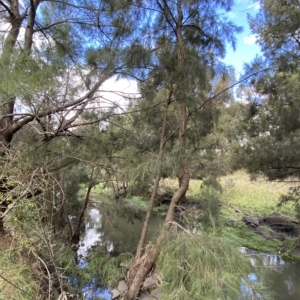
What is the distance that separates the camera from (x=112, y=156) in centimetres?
387

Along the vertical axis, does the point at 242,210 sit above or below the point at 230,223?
above

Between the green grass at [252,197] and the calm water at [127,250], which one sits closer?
the calm water at [127,250]

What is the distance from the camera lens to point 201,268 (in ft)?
7.28

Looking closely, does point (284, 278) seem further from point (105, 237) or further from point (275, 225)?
point (105, 237)

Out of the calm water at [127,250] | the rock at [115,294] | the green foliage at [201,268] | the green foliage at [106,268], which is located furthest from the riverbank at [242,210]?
the rock at [115,294]

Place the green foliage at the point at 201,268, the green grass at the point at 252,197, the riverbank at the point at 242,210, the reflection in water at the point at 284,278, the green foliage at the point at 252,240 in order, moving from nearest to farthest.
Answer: the green foliage at the point at 201,268 → the reflection in water at the point at 284,278 → the riverbank at the point at 242,210 → the green foliage at the point at 252,240 → the green grass at the point at 252,197

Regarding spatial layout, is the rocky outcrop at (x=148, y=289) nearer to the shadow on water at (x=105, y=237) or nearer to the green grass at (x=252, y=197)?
the shadow on water at (x=105, y=237)

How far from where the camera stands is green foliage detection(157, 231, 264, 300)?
2.04 metres

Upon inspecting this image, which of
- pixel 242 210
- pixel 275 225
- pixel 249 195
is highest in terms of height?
pixel 249 195

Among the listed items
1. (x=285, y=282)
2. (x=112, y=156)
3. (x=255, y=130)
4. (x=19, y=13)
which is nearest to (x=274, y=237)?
(x=285, y=282)

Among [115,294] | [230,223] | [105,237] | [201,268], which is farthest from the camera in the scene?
[230,223]

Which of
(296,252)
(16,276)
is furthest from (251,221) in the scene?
(16,276)

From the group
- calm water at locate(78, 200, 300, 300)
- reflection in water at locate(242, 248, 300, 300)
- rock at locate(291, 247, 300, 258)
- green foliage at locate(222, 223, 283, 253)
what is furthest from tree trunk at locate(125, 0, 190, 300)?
rock at locate(291, 247, 300, 258)

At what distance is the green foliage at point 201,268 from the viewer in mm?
2039
